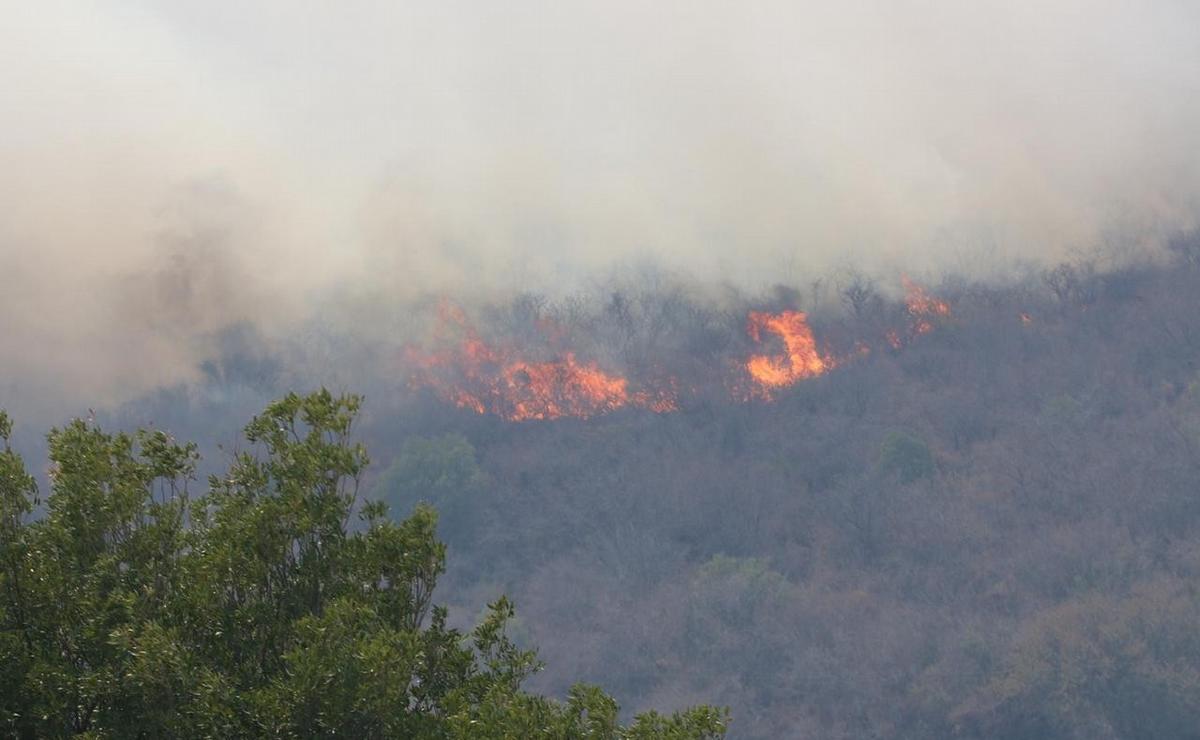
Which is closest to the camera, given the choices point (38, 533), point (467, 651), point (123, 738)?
point (123, 738)

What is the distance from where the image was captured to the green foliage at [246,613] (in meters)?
42.4

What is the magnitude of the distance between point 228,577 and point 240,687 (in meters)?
3.00

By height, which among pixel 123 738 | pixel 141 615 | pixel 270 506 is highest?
pixel 270 506

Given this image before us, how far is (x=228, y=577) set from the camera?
152 ft

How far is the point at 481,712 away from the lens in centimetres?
4400

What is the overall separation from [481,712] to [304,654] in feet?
15.2

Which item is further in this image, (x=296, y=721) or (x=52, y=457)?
(x=52, y=457)

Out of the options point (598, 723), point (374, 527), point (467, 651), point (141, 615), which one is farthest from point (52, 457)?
point (598, 723)

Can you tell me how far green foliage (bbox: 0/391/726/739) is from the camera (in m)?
42.4

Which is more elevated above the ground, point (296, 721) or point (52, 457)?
point (52, 457)

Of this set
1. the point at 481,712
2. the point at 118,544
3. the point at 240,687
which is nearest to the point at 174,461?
the point at 118,544

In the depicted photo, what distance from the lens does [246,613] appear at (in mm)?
46594

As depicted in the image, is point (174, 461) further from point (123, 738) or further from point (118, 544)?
point (123, 738)

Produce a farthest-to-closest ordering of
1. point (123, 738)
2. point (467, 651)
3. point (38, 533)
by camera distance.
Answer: point (467, 651), point (38, 533), point (123, 738)
